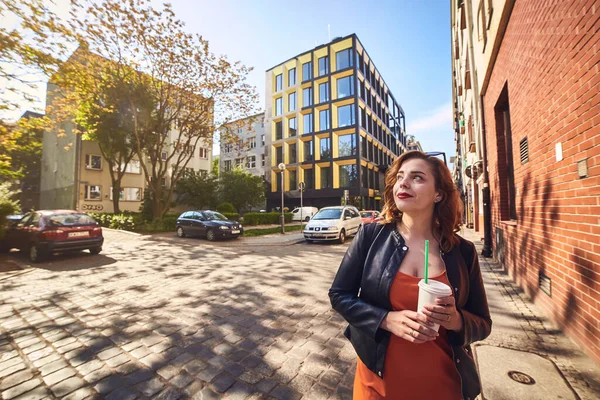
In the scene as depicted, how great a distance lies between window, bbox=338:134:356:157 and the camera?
100 ft

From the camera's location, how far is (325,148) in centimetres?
3247

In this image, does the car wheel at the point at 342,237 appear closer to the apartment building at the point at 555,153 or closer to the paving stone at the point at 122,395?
the apartment building at the point at 555,153

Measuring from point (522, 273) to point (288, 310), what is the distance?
14.4 ft

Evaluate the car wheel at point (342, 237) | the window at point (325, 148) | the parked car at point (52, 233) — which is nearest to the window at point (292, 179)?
the window at point (325, 148)

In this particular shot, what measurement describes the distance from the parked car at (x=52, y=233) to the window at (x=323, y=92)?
94.7ft

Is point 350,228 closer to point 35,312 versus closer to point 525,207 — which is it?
point 525,207

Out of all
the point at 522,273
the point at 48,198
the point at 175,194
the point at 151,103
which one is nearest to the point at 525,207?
the point at 522,273

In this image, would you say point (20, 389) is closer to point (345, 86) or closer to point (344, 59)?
point (345, 86)

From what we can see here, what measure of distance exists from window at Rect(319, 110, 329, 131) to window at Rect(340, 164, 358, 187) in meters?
5.57

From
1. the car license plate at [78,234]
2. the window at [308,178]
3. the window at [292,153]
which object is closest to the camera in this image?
the car license plate at [78,234]

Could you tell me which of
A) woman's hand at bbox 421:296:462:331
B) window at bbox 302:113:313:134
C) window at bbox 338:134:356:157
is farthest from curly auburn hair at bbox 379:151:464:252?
window at bbox 302:113:313:134

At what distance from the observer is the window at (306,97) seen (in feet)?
110

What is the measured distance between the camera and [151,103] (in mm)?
17562

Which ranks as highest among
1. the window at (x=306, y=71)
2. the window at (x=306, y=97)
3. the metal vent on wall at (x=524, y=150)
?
the window at (x=306, y=71)
